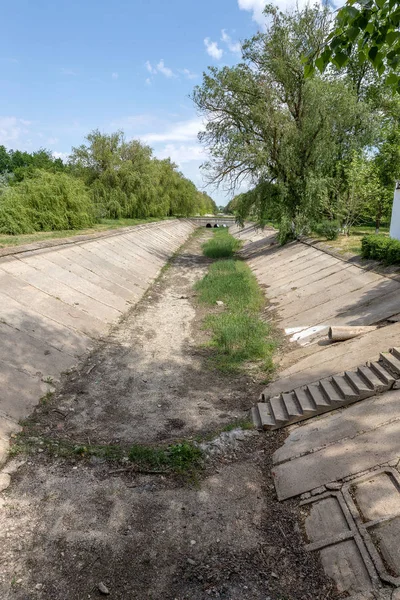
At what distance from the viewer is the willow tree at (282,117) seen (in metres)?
20.5

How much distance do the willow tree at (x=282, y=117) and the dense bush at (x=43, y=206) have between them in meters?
7.43

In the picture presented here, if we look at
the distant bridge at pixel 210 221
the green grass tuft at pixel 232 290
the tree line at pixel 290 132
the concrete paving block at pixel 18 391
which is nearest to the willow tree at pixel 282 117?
the tree line at pixel 290 132

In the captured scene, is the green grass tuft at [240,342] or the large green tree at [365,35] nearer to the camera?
the large green tree at [365,35]

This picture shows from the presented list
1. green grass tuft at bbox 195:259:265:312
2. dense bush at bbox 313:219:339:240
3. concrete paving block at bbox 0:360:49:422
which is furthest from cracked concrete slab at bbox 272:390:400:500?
dense bush at bbox 313:219:339:240

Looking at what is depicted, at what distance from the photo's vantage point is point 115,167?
117 feet

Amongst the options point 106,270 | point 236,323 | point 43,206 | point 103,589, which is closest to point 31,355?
point 103,589

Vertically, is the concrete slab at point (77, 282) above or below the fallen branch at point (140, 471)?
above

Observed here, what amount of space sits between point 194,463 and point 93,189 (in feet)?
105

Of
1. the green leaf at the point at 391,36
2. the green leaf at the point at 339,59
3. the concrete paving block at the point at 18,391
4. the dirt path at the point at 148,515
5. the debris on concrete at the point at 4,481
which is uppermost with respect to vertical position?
the green leaf at the point at 391,36

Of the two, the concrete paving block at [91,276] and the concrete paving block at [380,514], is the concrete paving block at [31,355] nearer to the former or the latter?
the concrete paving block at [91,276]

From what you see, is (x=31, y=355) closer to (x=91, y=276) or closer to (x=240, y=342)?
(x=240, y=342)

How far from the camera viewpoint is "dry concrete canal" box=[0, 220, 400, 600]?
13.1 feet

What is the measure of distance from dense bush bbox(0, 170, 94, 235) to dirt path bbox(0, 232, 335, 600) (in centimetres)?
1175

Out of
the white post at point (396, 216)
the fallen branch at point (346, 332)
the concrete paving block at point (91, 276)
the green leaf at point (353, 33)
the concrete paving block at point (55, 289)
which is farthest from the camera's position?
the white post at point (396, 216)
